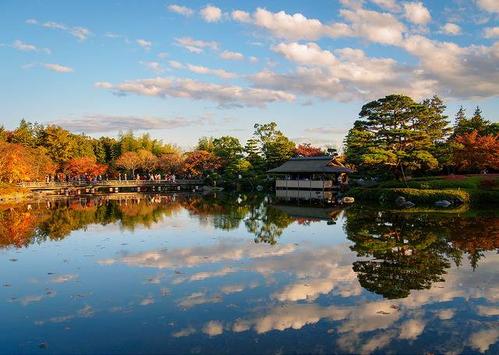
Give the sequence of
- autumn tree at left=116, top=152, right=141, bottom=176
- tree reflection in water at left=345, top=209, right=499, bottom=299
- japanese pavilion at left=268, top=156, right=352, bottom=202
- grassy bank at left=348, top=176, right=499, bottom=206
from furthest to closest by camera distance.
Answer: autumn tree at left=116, top=152, right=141, bottom=176 < japanese pavilion at left=268, top=156, right=352, bottom=202 < grassy bank at left=348, top=176, right=499, bottom=206 < tree reflection in water at left=345, top=209, right=499, bottom=299

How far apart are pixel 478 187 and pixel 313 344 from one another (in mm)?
32177

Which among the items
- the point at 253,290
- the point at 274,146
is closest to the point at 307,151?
the point at 274,146

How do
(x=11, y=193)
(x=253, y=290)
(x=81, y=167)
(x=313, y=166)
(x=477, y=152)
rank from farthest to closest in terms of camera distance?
(x=81, y=167) < (x=313, y=166) < (x=11, y=193) < (x=477, y=152) < (x=253, y=290)

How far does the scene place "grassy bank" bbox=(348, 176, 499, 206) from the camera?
108ft

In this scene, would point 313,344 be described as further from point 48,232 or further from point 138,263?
point 48,232

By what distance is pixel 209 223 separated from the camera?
84.5 feet

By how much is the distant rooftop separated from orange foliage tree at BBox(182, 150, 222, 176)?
57.8 ft

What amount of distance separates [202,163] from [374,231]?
52857 millimetres

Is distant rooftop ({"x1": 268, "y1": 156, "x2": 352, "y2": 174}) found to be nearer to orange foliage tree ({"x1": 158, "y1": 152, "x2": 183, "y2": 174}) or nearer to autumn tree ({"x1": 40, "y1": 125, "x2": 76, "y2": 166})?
orange foliage tree ({"x1": 158, "y1": 152, "x2": 183, "y2": 174})

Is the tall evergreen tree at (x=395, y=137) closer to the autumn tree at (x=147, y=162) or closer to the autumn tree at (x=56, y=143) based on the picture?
the autumn tree at (x=147, y=162)

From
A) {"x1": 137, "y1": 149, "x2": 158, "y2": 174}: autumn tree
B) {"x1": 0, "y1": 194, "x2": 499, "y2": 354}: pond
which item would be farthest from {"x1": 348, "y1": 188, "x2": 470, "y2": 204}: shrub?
{"x1": 137, "y1": 149, "x2": 158, "y2": 174}: autumn tree

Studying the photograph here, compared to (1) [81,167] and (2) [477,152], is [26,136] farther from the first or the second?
(2) [477,152]

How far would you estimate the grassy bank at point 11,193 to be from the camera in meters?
46.1

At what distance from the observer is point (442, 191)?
3328 cm
